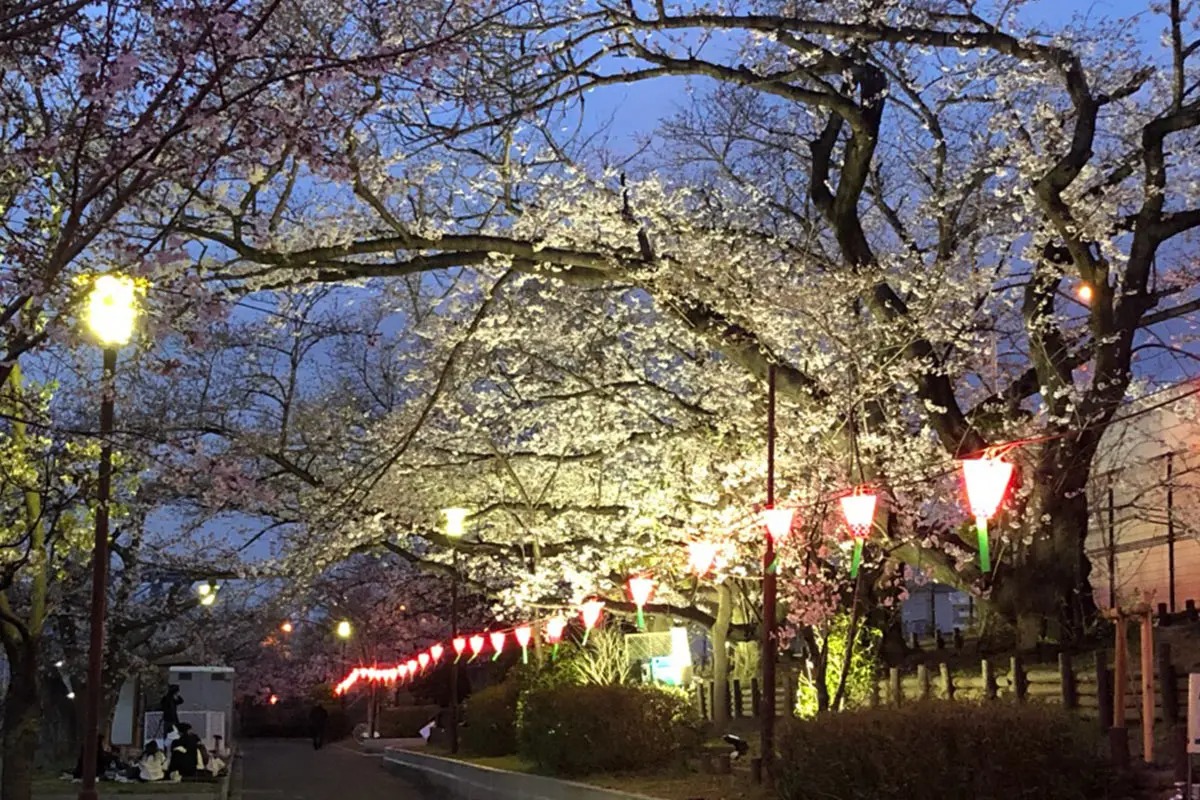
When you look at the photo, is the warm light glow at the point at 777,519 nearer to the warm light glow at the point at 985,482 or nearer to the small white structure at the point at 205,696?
the warm light glow at the point at 985,482

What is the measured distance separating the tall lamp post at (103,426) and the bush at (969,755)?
20.9 feet

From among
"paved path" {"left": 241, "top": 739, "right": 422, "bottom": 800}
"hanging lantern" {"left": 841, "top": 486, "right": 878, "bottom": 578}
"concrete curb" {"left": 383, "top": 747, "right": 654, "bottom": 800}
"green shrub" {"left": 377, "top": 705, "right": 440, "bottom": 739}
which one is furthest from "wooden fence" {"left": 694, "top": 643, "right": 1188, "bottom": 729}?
"green shrub" {"left": 377, "top": 705, "right": 440, "bottom": 739}

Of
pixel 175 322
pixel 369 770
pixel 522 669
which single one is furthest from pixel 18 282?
pixel 369 770

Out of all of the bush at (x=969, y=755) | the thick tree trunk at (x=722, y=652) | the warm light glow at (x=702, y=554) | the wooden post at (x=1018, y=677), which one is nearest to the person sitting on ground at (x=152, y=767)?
the warm light glow at (x=702, y=554)

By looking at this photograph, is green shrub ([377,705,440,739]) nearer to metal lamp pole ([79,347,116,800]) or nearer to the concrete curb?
the concrete curb

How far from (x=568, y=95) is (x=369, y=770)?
2239cm

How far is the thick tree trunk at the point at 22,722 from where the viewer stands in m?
14.2

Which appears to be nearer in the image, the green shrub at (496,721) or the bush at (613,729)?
the bush at (613,729)

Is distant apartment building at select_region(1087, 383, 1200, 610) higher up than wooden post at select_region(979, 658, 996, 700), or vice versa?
distant apartment building at select_region(1087, 383, 1200, 610)

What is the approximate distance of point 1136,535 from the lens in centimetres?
2922

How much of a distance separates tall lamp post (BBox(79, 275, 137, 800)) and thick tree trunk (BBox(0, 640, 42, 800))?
1182 millimetres

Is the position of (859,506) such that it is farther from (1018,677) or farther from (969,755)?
(1018,677)

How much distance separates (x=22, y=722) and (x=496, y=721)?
1415cm

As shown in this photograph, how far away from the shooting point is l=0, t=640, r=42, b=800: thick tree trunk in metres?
14.2
